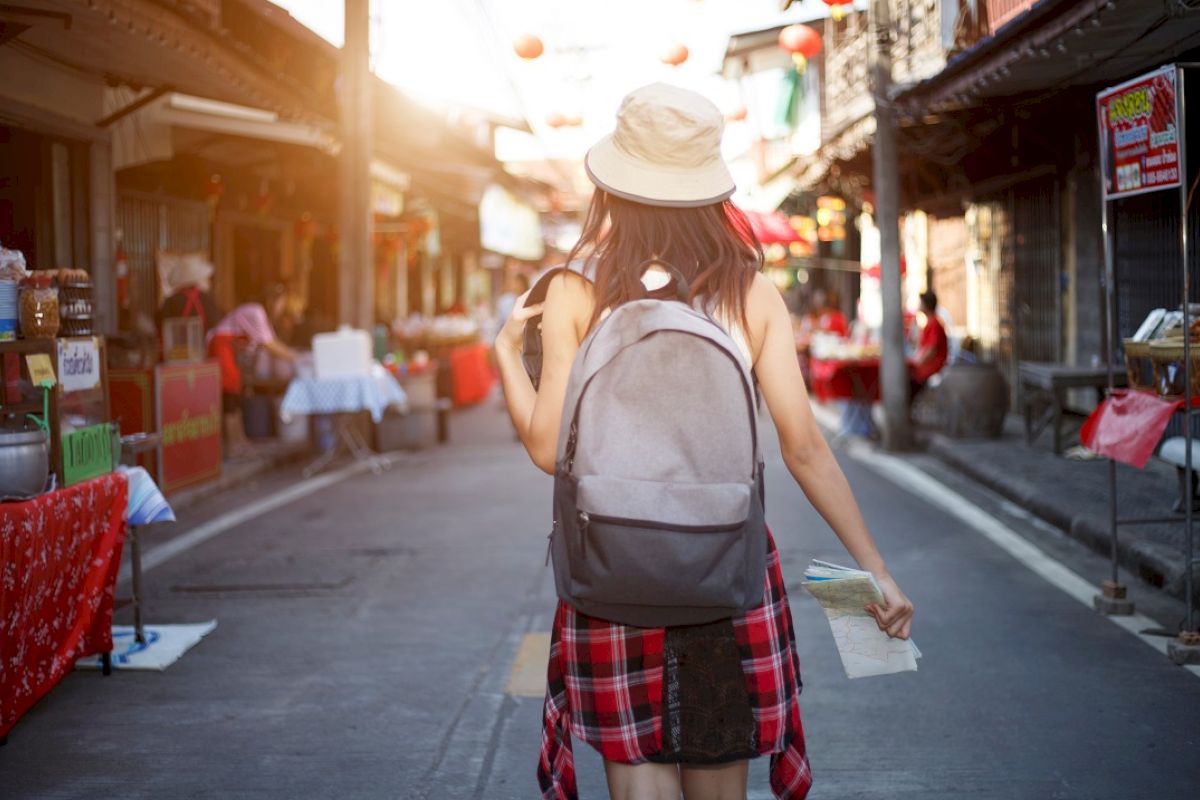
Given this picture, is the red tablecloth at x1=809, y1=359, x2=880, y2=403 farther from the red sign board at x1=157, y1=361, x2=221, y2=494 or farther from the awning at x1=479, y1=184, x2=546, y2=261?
the awning at x1=479, y1=184, x2=546, y2=261

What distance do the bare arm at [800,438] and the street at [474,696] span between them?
1.78 metres

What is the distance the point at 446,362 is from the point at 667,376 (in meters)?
19.2

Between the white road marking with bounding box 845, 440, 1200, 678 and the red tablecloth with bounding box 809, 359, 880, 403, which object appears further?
the red tablecloth with bounding box 809, 359, 880, 403

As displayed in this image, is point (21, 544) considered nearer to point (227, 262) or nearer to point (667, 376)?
point (667, 376)

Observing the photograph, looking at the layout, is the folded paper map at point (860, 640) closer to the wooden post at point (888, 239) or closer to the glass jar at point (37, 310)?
the glass jar at point (37, 310)

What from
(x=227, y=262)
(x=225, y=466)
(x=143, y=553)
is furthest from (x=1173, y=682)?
(x=227, y=262)

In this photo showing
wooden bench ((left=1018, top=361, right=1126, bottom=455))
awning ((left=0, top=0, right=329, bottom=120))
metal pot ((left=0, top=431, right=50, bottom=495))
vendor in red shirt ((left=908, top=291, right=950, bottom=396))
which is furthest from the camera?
vendor in red shirt ((left=908, top=291, right=950, bottom=396))

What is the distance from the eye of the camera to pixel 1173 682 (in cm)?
536

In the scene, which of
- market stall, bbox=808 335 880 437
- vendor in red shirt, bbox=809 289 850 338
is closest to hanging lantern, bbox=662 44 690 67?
market stall, bbox=808 335 880 437

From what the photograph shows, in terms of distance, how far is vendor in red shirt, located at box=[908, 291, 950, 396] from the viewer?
49.5 feet

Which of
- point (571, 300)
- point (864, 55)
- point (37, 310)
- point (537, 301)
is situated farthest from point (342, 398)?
point (864, 55)

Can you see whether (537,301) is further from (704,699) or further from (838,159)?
(838,159)

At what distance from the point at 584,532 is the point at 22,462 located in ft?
10.8

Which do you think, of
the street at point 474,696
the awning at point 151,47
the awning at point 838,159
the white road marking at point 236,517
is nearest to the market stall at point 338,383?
the white road marking at point 236,517
